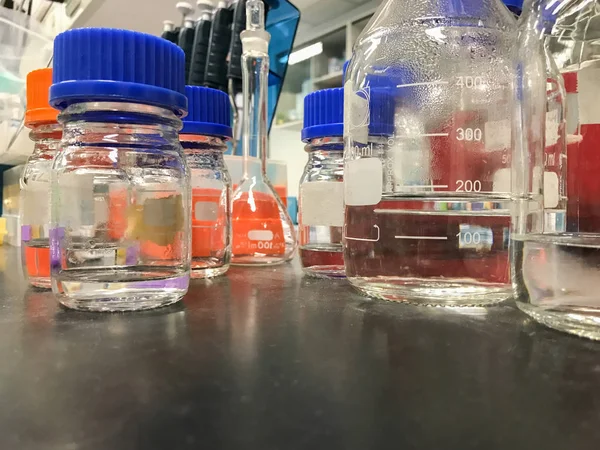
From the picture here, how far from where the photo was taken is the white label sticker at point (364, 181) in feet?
1.66

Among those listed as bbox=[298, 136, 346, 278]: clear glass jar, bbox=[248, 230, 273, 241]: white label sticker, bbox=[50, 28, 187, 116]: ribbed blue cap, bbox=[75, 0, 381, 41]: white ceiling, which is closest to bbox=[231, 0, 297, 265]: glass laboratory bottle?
bbox=[248, 230, 273, 241]: white label sticker

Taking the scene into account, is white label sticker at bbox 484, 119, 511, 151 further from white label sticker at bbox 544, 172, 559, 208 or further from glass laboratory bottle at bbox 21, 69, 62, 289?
glass laboratory bottle at bbox 21, 69, 62, 289

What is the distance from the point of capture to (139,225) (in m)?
0.50

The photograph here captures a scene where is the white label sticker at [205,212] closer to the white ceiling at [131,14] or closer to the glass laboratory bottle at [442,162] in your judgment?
the glass laboratory bottle at [442,162]

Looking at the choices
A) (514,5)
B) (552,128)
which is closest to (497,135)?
(552,128)

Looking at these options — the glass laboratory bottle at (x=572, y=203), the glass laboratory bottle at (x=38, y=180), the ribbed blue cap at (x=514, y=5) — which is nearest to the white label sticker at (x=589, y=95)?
the glass laboratory bottle at (x=572, y=203)

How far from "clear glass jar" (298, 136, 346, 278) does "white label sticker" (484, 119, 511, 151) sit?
0.74 feet

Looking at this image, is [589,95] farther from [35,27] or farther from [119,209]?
[35,27]

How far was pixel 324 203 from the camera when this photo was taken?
2.21 ft

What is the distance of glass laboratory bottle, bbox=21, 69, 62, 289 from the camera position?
1.83 ft

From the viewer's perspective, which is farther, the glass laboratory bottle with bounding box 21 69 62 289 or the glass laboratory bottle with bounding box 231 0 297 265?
the glass laboratory bottle with bounding box 231 0 297 265

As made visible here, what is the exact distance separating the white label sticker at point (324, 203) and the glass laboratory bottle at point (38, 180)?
0.31m

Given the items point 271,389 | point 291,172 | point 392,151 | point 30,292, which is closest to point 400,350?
point 271,389

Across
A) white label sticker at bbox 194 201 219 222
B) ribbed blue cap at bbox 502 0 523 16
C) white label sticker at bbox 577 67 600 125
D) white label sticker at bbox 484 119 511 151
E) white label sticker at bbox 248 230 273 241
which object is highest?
ribbed blue cap at bbox 502 0 523 16
